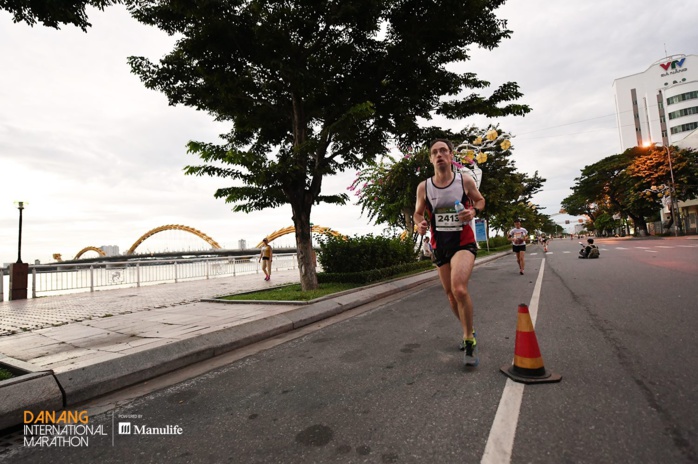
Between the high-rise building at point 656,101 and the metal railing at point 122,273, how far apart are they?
8652 centimetres

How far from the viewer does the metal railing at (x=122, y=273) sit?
12.6 metres

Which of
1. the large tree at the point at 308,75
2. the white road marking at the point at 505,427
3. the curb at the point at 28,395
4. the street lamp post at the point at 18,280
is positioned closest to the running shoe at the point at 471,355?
the white road marking at the point at 505,427

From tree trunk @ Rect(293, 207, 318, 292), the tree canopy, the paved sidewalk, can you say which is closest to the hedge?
tree trunk @ Rect(293, 207, 318, 292)

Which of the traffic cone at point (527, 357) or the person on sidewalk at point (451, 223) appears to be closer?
the traffic cone at point (527, 357)

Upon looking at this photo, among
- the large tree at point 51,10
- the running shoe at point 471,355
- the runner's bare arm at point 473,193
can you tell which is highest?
the large tree at point 51,10

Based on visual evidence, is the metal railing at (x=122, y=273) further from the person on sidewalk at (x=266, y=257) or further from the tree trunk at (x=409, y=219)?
the tree trunk at (x=409, y=219)

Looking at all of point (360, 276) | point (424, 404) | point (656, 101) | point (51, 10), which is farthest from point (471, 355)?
point (656, 101)

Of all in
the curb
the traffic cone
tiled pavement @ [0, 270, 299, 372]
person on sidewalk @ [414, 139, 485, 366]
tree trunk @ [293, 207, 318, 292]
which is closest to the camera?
the curb

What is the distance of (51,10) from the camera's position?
3869 mm

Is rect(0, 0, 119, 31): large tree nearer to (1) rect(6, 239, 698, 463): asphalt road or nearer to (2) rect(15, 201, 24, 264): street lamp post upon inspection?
(1) rect(6, 239, 698, 463): asphalt road

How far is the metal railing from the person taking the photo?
495 inches

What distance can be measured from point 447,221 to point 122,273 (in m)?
16.7

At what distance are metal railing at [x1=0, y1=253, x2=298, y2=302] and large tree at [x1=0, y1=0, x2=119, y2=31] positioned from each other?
11.2m

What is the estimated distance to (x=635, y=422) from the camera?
2102mm
